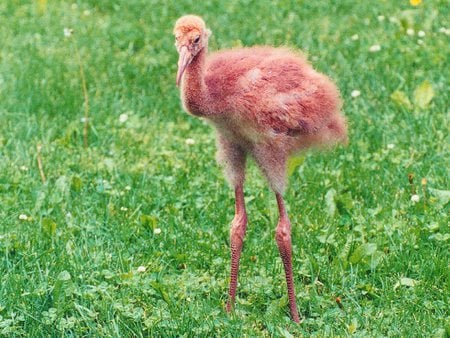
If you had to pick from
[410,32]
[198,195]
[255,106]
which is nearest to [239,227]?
[255,106]

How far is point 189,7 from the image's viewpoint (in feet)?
28.9

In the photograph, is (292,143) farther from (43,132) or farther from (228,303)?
(43,132)

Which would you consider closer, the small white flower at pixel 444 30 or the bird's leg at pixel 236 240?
the bird's leg at pixel 236 240

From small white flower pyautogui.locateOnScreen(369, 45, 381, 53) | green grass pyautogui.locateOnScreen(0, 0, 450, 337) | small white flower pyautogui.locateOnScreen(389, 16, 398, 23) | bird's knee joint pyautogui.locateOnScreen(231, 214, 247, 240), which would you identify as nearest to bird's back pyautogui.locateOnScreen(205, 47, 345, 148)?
bird's knee joint pyautogui.locateOnScreen(231, 214, 247, 240)

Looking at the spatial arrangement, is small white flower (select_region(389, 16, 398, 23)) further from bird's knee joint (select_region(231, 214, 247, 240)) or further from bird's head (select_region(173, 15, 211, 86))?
bird's head (select_region(173, 15, 211, 86))

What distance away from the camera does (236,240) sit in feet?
15.2

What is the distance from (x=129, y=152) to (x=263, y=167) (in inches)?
83.1

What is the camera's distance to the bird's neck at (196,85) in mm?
4191

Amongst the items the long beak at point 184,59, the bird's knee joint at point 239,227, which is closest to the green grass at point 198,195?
the bird's knee joint at point 239,227

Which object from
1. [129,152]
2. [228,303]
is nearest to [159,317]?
[228,303]

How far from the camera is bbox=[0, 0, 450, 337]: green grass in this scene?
457 cm

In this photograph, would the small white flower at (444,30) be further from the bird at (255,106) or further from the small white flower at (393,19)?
the bird at (255,106)

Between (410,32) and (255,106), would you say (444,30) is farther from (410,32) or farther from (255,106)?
(255,106)

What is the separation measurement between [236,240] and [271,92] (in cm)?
81
